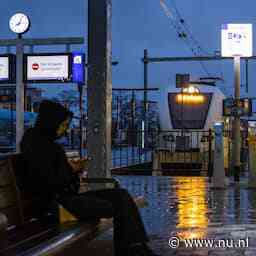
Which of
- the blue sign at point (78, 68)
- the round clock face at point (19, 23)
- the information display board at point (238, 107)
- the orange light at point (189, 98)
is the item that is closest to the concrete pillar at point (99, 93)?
the round clock face at point (19, 23)

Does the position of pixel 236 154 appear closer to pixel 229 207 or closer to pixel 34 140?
pixel 229 207

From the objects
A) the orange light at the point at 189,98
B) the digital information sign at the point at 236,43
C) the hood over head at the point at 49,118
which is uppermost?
the digital information sign at the point at 236,43

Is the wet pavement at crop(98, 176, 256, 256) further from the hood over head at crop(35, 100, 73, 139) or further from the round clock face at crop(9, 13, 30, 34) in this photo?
the round clock face at crop(9, 13, 30, 34)

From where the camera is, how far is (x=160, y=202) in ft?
43.1

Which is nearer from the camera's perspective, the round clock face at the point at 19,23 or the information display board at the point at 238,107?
the round clock face at the point at 19,23

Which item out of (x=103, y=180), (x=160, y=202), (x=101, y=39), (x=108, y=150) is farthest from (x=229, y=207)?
(x=103, y=180)

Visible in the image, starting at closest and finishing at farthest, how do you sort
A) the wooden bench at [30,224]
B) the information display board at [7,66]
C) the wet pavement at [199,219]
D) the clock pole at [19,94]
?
the wooden bench at [30,224], the wet pavement at [199,219], the clock pole at [19,94], the information display board at [7,66]

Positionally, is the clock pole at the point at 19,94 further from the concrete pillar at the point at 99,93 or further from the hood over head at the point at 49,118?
the hood over head at the point at 49,118

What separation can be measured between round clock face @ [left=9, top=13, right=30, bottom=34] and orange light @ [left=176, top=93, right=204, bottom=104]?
15979mm

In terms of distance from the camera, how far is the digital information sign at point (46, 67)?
52.5 ft

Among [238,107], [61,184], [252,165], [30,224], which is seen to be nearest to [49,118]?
[61,184]

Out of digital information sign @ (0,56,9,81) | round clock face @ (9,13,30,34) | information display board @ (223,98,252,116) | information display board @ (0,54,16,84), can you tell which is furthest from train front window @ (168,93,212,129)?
round clock face @ (9,13,30,34)

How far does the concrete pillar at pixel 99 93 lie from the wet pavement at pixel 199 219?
1168 millimetres

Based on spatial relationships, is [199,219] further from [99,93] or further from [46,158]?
[46,158]
